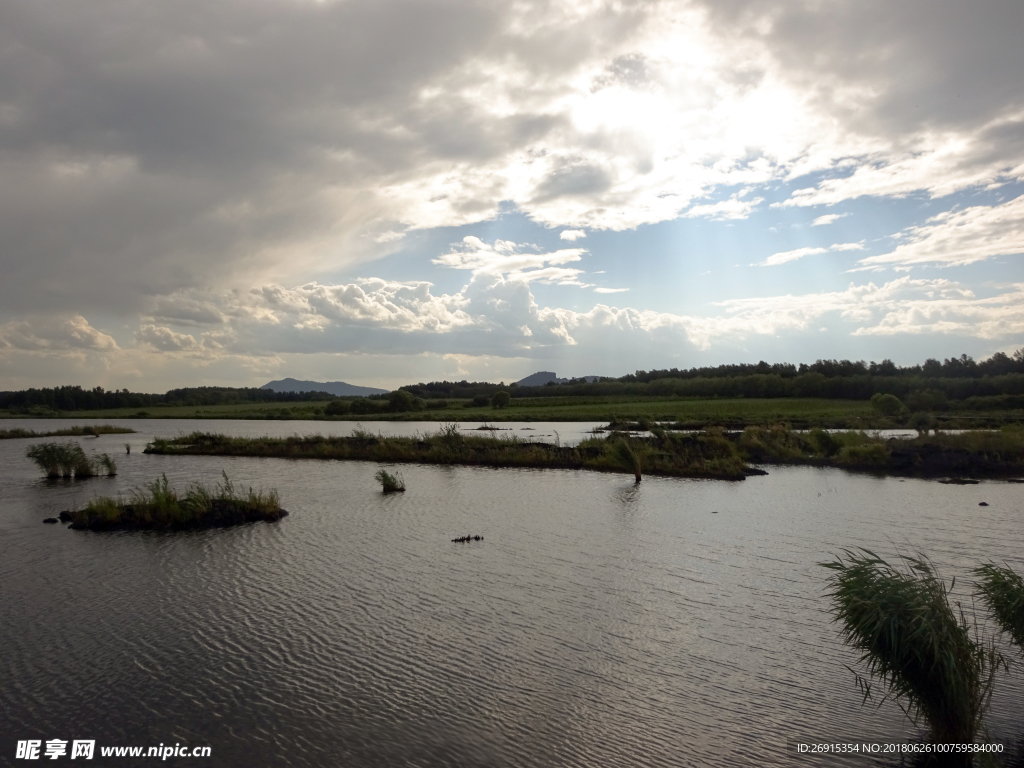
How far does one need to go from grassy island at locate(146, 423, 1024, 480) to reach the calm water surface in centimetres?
994

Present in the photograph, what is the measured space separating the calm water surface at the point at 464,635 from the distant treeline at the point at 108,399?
15687 cm

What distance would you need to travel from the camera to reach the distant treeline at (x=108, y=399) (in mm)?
151375

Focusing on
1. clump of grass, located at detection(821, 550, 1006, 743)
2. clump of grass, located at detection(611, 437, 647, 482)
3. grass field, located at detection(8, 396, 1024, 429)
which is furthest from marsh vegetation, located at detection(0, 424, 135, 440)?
clump of grass, located at detection(821, 550, 1006, 743)

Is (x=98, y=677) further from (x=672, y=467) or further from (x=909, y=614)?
(x=672, y=467)

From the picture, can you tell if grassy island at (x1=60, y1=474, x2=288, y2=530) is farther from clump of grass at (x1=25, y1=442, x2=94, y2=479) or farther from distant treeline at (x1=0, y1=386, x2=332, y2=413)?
distant treeline at (x1=0, y1=386, x2=332, y2=413)

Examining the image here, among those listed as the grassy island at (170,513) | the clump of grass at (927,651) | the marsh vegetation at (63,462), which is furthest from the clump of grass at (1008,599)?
the marsh vegetation at (63,462)

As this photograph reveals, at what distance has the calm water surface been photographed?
7.44m

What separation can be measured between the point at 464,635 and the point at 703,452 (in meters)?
A: 26.7

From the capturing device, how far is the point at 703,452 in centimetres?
3472

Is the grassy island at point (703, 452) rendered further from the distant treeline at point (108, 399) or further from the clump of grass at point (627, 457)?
the distant treeline at point (108, 399)

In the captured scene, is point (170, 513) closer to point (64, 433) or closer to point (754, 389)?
point (64, 433)

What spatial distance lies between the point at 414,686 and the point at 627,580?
19.1 ft

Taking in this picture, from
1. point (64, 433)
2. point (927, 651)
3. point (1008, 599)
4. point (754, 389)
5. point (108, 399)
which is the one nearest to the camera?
point (927, 651)

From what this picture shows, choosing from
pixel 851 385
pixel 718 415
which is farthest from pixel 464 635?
pixel 851 385
